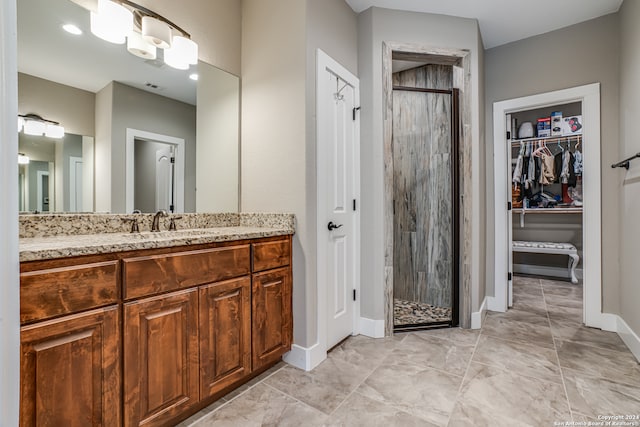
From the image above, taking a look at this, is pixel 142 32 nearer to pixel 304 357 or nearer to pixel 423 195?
pixel 304 357

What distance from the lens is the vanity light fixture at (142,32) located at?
5.25 ft

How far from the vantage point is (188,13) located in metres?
1.95

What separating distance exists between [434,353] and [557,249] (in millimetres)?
3415

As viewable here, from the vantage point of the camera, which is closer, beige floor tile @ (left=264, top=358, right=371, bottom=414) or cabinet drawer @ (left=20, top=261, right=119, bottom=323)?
cabinet drawer @ (left=20, top=261, right=119, bottom=323)

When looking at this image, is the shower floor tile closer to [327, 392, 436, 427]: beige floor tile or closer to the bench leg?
[327, 392, 436, 427]: beige floor tile

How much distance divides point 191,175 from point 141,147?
35cm

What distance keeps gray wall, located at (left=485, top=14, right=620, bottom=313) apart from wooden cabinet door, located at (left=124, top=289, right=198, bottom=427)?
9.54ft

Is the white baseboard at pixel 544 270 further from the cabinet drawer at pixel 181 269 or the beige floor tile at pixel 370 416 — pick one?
the cabinet drawer at pixel 181 269

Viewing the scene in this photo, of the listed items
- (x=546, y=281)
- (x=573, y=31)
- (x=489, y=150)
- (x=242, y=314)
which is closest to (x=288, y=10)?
(x=242, y=314)

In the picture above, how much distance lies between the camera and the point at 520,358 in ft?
6.95

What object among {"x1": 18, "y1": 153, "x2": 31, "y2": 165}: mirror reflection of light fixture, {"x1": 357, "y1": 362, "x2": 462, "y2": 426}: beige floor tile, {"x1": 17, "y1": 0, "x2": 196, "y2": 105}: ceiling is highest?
{"x1": 17, "y1": 0, "x2": 196, "y2": 105}: ceiling

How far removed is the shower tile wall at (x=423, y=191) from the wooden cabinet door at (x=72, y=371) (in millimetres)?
2769

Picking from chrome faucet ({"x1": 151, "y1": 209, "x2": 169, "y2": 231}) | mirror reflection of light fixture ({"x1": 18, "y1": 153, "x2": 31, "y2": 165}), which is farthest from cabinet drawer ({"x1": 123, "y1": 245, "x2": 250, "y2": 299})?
mirror reflection of light fixture ({"x1": 18, "y1": 153, "x2": 31, "y2": 165})

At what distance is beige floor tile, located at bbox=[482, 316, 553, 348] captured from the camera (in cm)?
242
